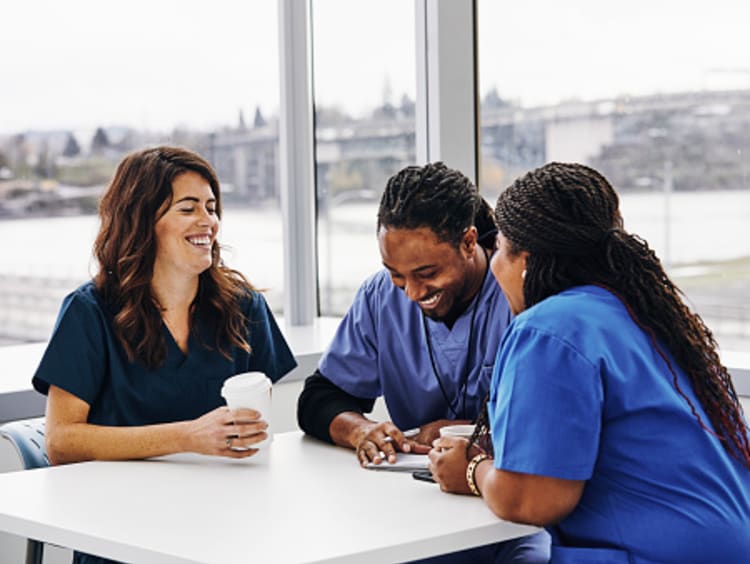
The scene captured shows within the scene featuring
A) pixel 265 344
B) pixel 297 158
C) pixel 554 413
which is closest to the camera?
pixel 554 413

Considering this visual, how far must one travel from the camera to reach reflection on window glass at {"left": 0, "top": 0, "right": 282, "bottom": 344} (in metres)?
2.75

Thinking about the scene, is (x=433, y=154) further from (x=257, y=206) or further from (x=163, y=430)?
(x=163, y=430)

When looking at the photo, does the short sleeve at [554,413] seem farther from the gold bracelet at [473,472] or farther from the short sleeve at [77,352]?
the short sleeve at [77,352]

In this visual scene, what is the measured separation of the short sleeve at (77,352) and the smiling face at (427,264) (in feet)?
1.93

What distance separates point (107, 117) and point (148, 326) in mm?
1071

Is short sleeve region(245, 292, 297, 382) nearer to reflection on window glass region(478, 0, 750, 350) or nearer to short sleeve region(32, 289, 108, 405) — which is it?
short sleeve region(32, 289, 108, 405)

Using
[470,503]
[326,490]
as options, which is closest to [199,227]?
[326,490]

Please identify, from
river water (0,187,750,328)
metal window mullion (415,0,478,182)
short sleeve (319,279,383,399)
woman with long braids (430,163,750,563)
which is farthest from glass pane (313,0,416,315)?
woman with long braids (430,163,750,563)

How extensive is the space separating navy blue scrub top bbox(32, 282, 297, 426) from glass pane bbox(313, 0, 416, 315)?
4.06ft

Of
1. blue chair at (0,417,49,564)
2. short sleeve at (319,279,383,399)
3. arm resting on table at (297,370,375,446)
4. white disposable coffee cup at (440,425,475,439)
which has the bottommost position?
blue chair at (0,417,49,564)

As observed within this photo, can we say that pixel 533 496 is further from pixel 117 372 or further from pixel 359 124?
pixel 359 124

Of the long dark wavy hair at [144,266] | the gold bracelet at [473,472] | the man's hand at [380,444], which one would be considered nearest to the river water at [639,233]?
the long dark wavy hair at [144,266]

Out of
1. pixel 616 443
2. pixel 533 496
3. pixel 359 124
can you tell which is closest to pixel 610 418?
pixel 616 443

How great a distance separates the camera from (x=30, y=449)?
2012mm
